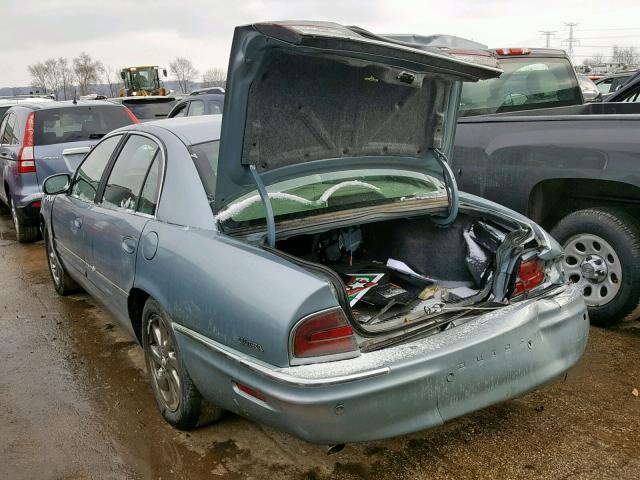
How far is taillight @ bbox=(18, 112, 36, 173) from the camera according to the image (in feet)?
23.4

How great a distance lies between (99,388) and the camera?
3658 mm

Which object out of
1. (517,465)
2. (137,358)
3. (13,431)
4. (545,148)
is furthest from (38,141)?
(517,465)

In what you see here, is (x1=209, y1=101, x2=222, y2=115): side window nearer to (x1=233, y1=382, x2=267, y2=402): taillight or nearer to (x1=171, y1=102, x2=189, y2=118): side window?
(x1=171, y1=102, x2=189, y2=118): side window

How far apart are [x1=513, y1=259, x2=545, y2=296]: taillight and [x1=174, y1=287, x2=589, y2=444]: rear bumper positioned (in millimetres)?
189

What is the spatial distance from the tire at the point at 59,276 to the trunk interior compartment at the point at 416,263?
256 centimetres

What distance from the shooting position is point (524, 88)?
5.84 metres

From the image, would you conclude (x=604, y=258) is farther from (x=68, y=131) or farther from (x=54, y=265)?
(x=68, y=131)

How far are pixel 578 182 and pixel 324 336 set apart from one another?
9.31ft

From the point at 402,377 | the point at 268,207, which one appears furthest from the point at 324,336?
the point at 268,207

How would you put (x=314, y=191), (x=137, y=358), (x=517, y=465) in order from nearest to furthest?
(x=517, y=465)
(x=314, y=191)
(x=137, y=358)

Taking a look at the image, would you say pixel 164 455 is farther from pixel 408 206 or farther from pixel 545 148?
pixel 545 148

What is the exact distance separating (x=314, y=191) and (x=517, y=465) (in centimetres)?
163

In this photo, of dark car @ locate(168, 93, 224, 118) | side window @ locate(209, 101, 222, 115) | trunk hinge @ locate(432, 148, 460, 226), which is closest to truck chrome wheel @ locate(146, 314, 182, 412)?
trunk hinge @ locate(432, 148, 460, 226)

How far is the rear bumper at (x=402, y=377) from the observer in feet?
7.24
